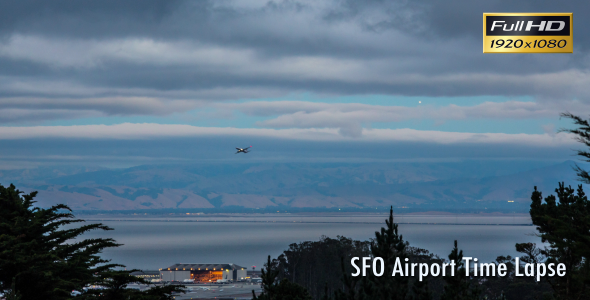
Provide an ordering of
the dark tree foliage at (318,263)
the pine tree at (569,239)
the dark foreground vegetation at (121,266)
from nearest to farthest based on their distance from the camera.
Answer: the pine tree at (569,239) → the dark foreground vegetation at (121,266) → the dark tree foliage at (318,263)

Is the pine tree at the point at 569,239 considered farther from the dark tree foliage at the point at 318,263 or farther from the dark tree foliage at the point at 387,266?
the dark tree foliage at the point at 318,263

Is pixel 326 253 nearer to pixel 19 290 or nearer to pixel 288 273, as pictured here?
pixel 288 273

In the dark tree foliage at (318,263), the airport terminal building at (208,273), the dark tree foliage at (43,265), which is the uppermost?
the dark tree foliage at (43,265)

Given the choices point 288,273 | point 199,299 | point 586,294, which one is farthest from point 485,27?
point 199,299

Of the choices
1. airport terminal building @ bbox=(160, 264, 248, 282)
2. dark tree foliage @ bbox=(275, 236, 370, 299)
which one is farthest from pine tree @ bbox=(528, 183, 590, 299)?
airport terminal building @ bbox=(160, 264, 248, 282)

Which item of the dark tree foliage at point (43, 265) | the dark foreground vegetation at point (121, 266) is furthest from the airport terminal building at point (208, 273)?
the dark tree foliage at point (43, 265)

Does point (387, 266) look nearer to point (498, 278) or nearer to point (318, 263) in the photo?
point (498, 278)
